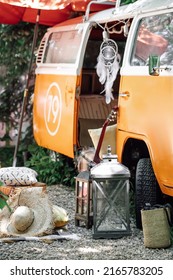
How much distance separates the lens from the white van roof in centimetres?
665

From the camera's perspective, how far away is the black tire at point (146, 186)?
686cm

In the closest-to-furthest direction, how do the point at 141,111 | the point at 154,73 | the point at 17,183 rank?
1. the point at 154,73
2. the point at 141,111
3. the point at 17,183

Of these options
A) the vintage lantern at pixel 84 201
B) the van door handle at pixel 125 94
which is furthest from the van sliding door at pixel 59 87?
the vintage lantern at pixel 84 201

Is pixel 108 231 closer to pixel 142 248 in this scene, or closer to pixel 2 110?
pixel 142 248

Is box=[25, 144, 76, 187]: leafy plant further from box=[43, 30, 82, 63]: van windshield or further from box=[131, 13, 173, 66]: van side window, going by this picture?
box=[131, 13, 173, 66]: van side window

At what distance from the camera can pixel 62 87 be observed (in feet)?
28.5

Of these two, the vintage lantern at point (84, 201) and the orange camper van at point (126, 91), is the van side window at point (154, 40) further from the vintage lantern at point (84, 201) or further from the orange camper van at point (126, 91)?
the vintage lantern at point (84, 201)

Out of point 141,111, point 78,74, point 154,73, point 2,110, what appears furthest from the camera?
point 2,110

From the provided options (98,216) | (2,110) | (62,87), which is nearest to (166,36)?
(98,216)

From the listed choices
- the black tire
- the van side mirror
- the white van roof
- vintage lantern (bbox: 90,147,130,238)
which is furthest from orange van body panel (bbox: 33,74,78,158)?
the van side mirror

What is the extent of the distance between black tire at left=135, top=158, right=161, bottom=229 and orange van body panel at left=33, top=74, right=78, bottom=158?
1.54 metres

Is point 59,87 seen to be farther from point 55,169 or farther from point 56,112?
point 55,169

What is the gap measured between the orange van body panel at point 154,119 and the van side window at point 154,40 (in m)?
0.19

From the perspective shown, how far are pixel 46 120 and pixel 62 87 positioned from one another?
789mm
